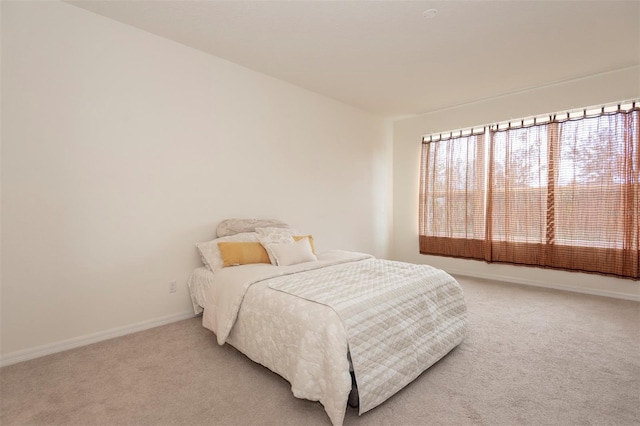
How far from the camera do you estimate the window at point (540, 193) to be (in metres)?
3.49

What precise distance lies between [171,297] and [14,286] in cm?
110

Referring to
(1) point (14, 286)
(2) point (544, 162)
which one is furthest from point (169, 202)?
(2) point (544, 162)

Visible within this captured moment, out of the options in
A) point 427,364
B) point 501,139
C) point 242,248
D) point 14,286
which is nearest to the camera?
point 427,364

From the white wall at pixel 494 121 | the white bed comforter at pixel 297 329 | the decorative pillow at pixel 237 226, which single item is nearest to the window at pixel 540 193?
the white wall at pixel 494 121

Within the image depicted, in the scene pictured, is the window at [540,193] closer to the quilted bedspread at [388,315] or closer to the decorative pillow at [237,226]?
the quilted bedspread at [388,315]

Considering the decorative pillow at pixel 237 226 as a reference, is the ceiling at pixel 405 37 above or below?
above

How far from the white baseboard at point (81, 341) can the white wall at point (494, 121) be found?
12.5 feet

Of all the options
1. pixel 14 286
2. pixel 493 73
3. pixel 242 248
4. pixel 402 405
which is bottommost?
pixel 402 405

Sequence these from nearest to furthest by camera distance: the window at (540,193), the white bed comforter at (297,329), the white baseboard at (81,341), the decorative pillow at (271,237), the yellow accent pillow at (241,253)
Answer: the white bed comforter at (297,329) → the white baseboard at (81,341) → the yellow accent pillow at (241,253) → the decorative pillow at (271,237) → the window at (540,193)

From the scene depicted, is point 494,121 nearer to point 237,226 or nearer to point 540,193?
point 540,193

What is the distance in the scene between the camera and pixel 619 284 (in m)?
3.57

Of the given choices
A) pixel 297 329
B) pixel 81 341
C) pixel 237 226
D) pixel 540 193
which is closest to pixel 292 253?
pixel 237 226

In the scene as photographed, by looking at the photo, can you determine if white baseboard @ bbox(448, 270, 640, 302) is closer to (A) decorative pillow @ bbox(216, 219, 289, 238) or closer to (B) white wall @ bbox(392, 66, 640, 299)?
(B) white wall @ bbox(392, 66, 640, 299)

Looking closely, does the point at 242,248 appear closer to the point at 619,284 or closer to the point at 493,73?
the point at 493,73
